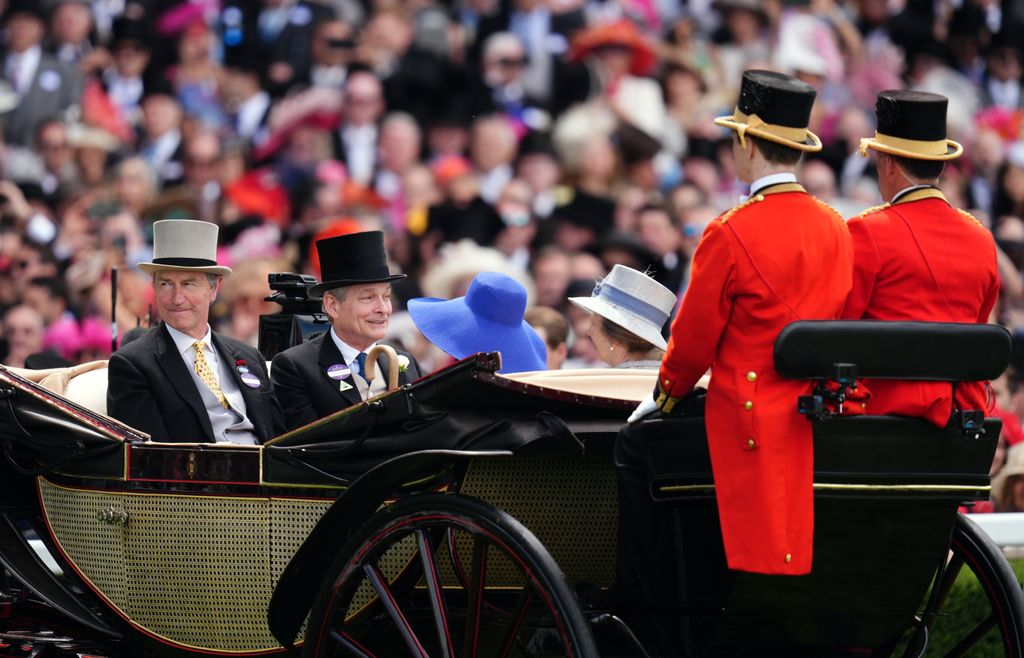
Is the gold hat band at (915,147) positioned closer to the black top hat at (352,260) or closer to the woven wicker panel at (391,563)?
the woven wicker panel at (391,563)

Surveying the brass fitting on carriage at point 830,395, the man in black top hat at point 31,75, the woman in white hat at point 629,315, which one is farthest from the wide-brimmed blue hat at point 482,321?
the man in black top hat at point 31,75

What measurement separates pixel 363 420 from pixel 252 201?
18.3 feet

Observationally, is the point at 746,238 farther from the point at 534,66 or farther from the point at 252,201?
the point at 534,66

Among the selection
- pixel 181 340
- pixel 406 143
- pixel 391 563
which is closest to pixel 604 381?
pixel 391 563

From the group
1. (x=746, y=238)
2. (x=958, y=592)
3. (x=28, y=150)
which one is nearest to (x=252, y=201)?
(x=28, y=150)

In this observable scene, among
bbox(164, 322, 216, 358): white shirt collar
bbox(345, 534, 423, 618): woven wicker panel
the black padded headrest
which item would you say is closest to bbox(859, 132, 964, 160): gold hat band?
the black padded headrest

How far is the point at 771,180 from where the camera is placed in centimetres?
360

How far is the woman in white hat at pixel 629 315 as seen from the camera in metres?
4.91

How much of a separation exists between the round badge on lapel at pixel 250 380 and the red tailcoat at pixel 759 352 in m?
1.73

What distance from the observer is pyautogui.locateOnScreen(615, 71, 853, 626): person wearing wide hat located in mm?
3379

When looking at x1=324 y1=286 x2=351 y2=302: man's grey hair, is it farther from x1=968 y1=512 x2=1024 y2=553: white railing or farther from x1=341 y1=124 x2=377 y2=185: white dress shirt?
x1=341 y1=124 x2=377 y2=185: white dress shirt

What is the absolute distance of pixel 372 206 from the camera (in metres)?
9.36

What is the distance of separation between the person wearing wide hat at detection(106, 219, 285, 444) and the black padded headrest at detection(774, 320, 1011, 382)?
2012mm

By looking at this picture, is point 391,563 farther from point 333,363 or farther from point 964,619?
point 964,619
